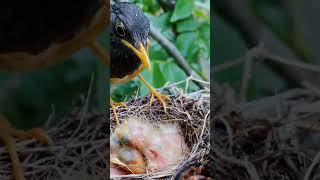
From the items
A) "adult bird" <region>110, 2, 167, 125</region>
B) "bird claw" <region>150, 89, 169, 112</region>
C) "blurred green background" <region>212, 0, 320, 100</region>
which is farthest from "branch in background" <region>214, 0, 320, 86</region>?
"bird claw" <region>150, 89, 169, 112</region>

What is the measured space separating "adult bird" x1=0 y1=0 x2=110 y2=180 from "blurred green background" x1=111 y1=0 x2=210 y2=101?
1.20ft

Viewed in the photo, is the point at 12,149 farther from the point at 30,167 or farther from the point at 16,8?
the point at 16,8

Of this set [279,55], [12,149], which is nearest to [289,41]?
[279,55]

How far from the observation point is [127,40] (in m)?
1.43

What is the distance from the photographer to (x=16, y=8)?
3.76 feet

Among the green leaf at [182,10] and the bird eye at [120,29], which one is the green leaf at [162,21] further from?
the bird eye at [120,29]

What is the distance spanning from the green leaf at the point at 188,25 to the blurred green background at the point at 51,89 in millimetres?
440

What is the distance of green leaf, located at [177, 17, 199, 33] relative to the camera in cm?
163

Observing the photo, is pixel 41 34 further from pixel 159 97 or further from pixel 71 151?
pixel 159 97

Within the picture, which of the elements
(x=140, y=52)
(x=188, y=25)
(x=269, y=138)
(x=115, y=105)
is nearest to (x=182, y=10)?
(x=188, y=25)

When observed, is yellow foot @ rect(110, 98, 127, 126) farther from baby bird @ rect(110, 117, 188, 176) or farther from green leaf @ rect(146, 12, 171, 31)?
green leaf @ rect(146, 12, 171, 31)

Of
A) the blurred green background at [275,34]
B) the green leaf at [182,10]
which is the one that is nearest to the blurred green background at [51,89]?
the blurred green background at [275,34]

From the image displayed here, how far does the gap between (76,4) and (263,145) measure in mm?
573

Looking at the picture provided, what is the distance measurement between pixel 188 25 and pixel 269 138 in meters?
0.48
